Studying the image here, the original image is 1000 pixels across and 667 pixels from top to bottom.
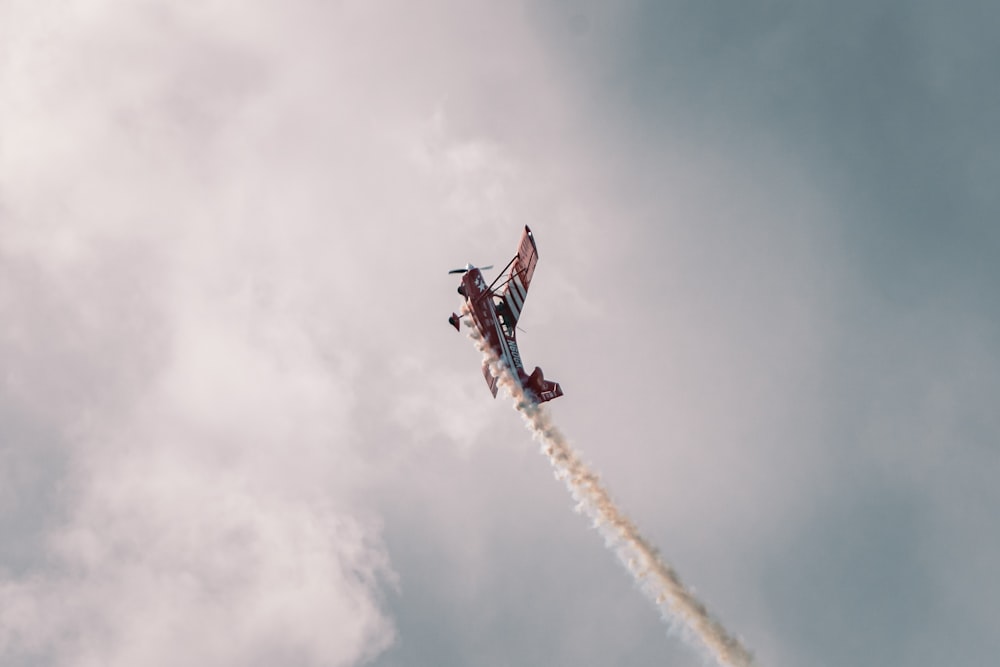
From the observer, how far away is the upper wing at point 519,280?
2739 inches

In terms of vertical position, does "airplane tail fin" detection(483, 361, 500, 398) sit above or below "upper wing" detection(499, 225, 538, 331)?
below

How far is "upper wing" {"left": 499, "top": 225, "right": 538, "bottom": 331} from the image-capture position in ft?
228

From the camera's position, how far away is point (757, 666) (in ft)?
212

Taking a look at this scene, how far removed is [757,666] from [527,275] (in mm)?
36329

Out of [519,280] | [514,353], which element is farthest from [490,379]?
[519,280]

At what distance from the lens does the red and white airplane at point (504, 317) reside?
67562mm

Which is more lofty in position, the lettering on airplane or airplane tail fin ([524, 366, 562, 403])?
the lettering on airplane

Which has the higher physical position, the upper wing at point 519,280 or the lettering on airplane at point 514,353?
the upper wing at point 519,280

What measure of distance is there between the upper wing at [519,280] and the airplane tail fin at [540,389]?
502 centimetres

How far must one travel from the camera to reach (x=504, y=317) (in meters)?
69.5

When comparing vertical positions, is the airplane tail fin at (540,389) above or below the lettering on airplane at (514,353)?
below

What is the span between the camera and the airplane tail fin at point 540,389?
221 feet

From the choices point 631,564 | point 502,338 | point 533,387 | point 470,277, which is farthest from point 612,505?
point 470,277

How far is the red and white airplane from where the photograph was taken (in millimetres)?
67562
